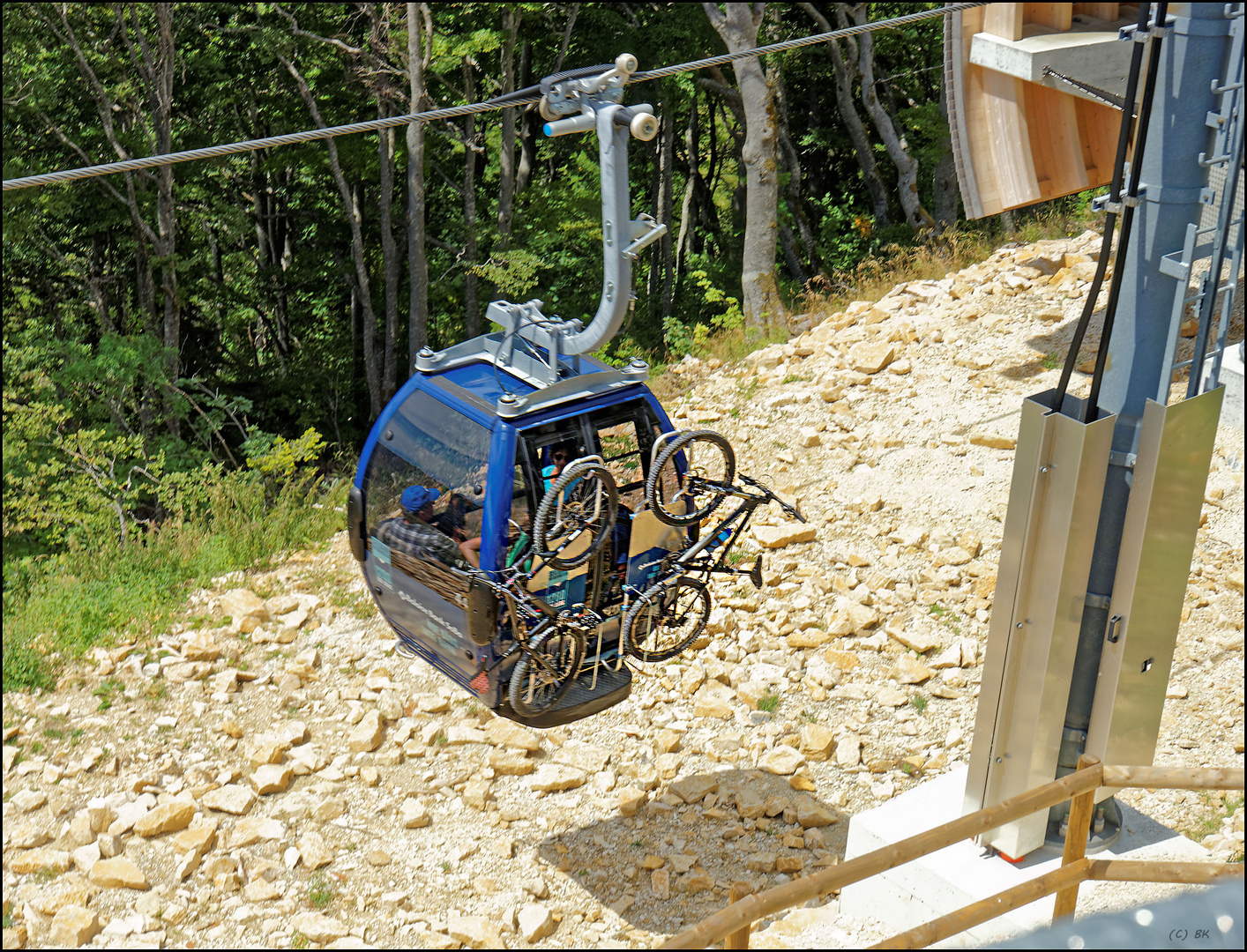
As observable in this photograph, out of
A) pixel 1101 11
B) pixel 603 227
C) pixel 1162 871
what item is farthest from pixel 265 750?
pixel 1101 11

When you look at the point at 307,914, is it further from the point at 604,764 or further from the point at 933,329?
the point at 933,329

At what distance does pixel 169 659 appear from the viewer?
8203 mm

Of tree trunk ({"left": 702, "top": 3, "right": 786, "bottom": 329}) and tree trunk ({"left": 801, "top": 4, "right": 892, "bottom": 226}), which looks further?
tree trunk ({"left": 801, "top": 4, "right": 892, "bottom": 226})

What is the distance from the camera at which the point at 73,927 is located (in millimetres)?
5879

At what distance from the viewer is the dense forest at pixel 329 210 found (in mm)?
15047

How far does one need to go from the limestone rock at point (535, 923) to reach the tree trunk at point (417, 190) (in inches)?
507

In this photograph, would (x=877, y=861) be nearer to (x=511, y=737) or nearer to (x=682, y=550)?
(x=682, y=550)

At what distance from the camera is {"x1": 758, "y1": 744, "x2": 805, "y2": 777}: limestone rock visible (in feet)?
23.9

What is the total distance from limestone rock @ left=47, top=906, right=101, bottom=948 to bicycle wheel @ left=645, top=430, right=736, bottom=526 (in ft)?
11.7

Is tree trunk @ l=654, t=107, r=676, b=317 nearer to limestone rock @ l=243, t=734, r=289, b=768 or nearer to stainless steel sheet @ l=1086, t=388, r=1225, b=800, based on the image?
limestone rock @ l=243, t=734, r=289, b=768

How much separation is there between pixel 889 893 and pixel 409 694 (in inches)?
140

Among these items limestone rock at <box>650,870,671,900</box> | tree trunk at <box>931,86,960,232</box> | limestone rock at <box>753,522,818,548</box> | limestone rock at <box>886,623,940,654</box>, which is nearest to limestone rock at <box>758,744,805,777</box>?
limestone rock at <box>650,870,671,900</box>

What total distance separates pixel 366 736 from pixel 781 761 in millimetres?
2635

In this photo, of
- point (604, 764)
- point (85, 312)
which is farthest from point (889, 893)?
point (85, 312)
